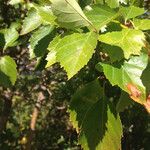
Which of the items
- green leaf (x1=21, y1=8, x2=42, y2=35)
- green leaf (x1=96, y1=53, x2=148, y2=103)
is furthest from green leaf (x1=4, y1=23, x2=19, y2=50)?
green leaf (x1=96, y1=53, x2=148, y2=103)

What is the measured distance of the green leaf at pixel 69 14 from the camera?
1060 millimetres

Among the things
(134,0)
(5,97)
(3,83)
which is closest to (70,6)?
(134,0)

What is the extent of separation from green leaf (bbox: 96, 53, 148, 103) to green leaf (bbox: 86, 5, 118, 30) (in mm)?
122

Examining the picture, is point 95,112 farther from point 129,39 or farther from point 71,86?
point 71,86

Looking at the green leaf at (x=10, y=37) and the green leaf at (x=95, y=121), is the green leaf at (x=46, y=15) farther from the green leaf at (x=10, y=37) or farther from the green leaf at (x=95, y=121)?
the green leaf at (x=10, y=37)

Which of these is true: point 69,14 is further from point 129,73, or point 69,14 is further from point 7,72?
point 7,72

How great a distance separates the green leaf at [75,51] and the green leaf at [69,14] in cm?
3

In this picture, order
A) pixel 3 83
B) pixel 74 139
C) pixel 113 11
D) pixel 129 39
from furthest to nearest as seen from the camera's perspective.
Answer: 1. pixel 74 139
2. pixel 3 83
3. pixel 113 11
4. pixel 129 39

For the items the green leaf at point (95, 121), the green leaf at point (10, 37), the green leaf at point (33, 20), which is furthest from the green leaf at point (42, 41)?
the green leaf at point (10, 37)

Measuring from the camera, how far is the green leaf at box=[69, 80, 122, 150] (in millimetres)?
1253

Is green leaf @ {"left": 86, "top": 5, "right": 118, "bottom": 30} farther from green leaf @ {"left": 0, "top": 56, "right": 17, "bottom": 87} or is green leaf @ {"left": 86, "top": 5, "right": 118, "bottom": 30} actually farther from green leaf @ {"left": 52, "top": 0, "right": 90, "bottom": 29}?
green leaf @ {"left": 0, "top": 56, "right": 17, "bottom": 87}

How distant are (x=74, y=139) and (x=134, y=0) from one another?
4312 mm

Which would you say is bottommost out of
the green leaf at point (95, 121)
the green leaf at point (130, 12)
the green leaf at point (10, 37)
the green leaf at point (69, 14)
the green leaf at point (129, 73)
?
the green leaf at point (10, 37)

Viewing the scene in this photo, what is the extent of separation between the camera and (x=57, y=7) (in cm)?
106
